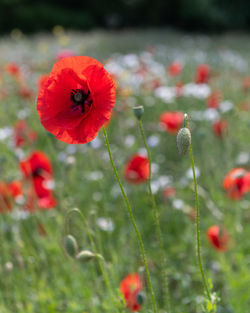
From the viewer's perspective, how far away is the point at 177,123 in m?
2.54

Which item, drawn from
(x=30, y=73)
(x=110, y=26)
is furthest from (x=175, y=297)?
(x=110, y=26)

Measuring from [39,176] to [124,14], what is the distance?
60.1 ft

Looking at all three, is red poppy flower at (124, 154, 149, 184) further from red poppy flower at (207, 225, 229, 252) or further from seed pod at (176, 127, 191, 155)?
seed pod at (176, 127, 191, 155)

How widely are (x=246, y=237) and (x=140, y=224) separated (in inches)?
25.9

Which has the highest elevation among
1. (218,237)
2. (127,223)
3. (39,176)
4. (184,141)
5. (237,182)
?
(184,141)

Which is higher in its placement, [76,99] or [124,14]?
[76,99]

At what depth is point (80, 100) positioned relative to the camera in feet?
3.46

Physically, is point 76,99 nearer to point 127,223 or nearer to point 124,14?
point 127,223

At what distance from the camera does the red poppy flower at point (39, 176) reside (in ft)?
6.81

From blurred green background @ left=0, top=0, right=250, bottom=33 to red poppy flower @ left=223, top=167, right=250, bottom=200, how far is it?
15.7 metres

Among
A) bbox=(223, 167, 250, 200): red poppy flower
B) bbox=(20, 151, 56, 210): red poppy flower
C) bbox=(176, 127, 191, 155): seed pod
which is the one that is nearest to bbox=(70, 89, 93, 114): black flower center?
bbox=(176, 127, 191, 155): seed pod

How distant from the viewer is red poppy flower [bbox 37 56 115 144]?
869mm

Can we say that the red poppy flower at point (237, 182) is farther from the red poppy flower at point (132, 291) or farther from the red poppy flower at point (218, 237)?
the red poppy flower at point (132, 291)

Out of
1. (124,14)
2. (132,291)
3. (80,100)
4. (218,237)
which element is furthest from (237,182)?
(124,14)
